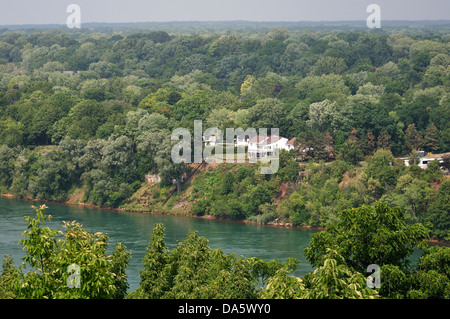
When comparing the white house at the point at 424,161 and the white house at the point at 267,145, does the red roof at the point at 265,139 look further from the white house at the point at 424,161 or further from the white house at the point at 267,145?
the white house at the point at 424,161

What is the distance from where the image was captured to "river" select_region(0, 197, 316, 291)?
66.2 feet

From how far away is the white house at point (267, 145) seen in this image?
93.5 ft

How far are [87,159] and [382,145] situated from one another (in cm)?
1128

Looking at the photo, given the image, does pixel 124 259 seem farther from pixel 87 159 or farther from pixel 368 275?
pixel 87 159

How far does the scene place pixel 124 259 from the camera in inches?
491

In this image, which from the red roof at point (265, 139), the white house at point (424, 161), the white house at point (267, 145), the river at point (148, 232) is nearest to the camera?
the river at point (148, 232)

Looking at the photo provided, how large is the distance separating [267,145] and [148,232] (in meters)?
7.35

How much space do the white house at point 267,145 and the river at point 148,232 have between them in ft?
12.7

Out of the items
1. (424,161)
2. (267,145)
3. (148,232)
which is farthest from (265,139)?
(148,232)

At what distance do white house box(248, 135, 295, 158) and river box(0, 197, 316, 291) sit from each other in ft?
12.7

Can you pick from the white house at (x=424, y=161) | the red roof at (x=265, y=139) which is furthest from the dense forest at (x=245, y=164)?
the red roof at (x=265, y=139)

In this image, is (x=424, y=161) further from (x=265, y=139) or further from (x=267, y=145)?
(x=265, y=139)
